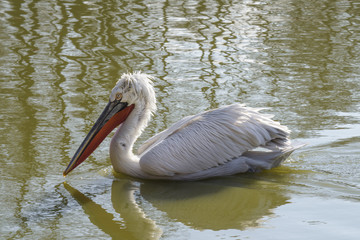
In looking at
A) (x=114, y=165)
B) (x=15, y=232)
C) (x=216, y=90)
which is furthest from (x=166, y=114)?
(x=15, y=232)

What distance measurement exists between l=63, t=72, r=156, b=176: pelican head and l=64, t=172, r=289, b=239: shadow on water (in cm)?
36

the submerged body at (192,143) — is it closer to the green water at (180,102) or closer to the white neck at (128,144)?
the white neck at (128,144)

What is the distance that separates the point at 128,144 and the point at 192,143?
502 millimetres

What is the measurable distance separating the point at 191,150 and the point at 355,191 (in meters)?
1.18

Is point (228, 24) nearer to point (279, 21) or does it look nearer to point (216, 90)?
point (279, 21)

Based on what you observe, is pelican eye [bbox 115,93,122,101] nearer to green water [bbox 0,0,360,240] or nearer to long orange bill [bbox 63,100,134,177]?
long orange bill [bbox 63,100,134,177]

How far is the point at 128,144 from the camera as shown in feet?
16.8

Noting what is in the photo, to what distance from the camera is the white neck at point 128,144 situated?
505 cm

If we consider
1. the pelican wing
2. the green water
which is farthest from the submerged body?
the green water

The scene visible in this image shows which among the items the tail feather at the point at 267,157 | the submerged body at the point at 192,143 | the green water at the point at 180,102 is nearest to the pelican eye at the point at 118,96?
the submerged body at the point at 192,143

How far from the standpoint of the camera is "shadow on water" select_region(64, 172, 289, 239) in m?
4.25

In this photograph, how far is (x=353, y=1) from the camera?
11672 millimetres

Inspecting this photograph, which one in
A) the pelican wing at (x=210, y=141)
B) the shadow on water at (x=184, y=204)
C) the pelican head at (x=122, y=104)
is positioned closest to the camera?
the shadow on water at (x=184, y=204)

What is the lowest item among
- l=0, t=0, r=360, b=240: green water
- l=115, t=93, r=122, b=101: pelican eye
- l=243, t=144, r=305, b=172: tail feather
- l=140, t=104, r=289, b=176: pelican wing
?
l=0, t=0, r=360, b=240: green water
